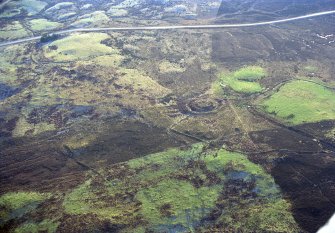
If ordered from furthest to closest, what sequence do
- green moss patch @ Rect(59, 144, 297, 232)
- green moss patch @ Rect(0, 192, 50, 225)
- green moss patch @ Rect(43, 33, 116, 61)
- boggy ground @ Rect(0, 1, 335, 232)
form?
1. green moss patch @ Rect(43, 33, 116, 61)
2. green moss patch @ Rect(0, 192, 50, 225)
3. boggy ground @ Rect(0, 1, 335, 232)
4. green moss patch @ Rect(59, 144, 297, 232)

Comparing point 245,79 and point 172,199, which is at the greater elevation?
point 245,79

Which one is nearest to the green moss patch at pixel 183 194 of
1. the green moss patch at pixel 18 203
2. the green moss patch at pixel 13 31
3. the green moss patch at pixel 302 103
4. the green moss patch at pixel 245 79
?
the green moss patch at pixel 18 203

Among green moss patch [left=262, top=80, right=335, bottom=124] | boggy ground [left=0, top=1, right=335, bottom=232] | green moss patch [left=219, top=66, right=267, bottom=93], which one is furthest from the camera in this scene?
green moss patch [left=219, top=66, right=267, bottom=93]

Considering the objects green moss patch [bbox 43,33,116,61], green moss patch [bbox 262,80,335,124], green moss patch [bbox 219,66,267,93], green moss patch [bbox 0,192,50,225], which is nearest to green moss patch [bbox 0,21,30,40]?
green moss patch [bbox 43,33,116,61]

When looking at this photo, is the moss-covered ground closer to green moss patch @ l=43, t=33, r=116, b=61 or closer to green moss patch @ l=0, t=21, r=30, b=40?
green moss patch @ l=43, t=33, r=116, b=61

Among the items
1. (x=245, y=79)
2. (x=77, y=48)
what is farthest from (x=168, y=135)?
(x=77, y=48)

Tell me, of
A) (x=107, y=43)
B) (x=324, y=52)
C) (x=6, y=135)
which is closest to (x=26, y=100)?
(x=6, y=135)

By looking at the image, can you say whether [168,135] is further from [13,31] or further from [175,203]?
[13,31]
